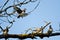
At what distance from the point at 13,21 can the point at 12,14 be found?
0.83 ft

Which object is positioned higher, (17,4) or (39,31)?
(17,4)

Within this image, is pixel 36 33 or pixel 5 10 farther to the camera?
pixel 5 10

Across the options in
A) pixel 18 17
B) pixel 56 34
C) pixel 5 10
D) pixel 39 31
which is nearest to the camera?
pixel 56 34

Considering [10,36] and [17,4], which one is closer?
[10,36]

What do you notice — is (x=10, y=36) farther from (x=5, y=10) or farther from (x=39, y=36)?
(x=5, y=10)

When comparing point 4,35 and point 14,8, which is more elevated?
point 14,8

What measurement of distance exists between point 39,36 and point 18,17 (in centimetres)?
77

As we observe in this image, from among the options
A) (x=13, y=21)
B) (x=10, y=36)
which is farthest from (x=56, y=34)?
(x=13, y=21)

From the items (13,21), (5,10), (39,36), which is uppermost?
(5,10)

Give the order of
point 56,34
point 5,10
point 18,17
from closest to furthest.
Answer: point 56,34, point 5,10, point 18,17

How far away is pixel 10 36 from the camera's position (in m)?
2.35

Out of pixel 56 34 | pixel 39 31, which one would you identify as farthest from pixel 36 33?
pixel 56 34

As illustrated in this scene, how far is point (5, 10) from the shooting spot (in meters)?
2.79

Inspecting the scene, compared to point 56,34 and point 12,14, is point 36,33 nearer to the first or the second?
point 56,34
